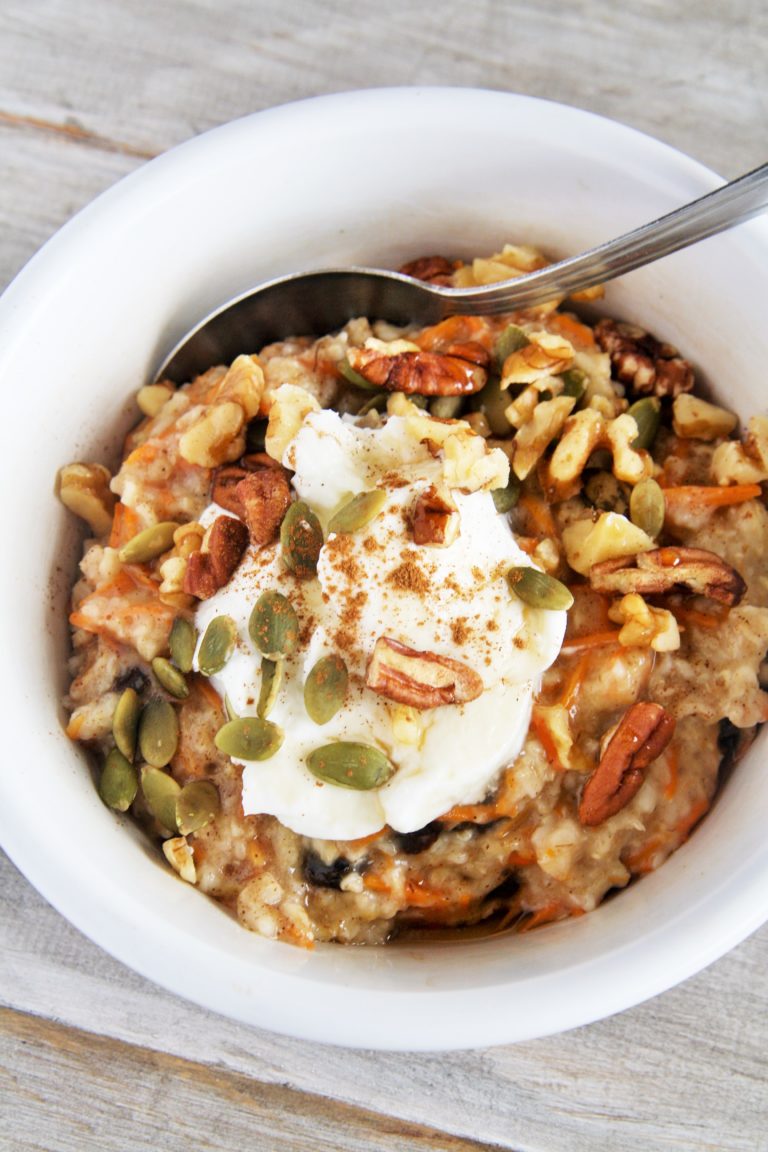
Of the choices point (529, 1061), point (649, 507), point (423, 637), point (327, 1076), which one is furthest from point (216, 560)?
point (529, 1061)

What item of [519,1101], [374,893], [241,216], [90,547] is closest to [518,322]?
[241,216]

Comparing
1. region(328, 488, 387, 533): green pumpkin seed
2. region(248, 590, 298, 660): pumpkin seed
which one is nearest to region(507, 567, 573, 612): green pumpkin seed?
region(328, 488, 387, 533): green pumpkin seed

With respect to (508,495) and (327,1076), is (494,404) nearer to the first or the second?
(508,495)

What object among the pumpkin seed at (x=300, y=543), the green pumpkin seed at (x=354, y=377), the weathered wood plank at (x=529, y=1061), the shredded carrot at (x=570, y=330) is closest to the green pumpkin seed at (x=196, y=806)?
the pumpkin seed at (x=300, y=543)

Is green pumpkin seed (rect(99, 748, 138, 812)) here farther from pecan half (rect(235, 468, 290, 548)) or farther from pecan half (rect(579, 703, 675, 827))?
pecan half (rect(579, 703, 675, 827))

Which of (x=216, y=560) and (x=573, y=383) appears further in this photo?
(x=573, y=383)

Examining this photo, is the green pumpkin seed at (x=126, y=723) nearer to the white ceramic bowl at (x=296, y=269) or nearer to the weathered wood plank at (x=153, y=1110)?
the white ceramic bowl at (x=296, y=269)
